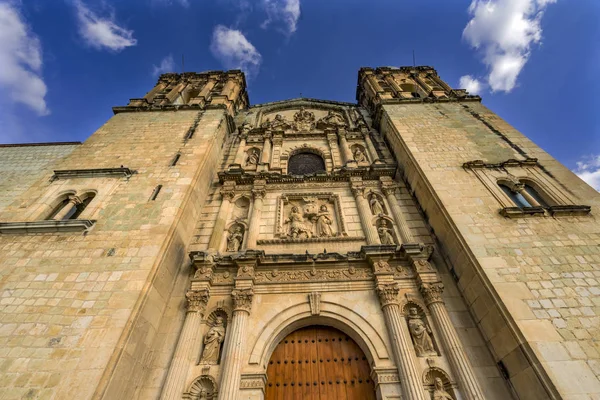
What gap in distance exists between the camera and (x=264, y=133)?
13.9 metres

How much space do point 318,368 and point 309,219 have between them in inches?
177

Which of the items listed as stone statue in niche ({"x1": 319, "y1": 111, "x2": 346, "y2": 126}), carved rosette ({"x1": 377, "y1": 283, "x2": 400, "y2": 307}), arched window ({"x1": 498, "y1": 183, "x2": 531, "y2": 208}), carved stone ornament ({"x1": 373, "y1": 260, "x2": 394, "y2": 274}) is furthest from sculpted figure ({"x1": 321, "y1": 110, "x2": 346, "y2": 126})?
carved rosette ({"x1": 377, "y1": 283, "x2": 400, "y2": 307})

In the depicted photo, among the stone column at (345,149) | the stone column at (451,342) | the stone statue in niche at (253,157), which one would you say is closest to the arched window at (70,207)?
the stone statue in niche at (253,157)

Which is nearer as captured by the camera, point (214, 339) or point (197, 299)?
point (214, 339)

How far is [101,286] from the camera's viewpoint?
229 inches

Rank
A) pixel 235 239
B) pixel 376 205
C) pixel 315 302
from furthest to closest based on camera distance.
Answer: pixel 376 205 → pixel 235 239 → pixel 315 302

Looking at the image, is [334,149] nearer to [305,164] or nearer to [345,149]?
[345,149]

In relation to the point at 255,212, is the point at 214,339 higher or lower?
lower

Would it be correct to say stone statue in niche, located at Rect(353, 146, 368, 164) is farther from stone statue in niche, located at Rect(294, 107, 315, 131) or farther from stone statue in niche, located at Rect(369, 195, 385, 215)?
stone statue in niche, located at Rect(294, 107, 315, 131)

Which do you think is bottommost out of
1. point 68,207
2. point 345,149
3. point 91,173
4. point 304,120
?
point 68,207

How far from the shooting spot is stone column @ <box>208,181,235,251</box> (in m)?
8.30

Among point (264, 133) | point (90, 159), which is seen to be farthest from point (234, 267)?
point (264, 133)

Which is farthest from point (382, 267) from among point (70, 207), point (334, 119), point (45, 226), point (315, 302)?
point (334, 119)

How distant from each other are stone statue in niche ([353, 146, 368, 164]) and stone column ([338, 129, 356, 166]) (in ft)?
0.74
